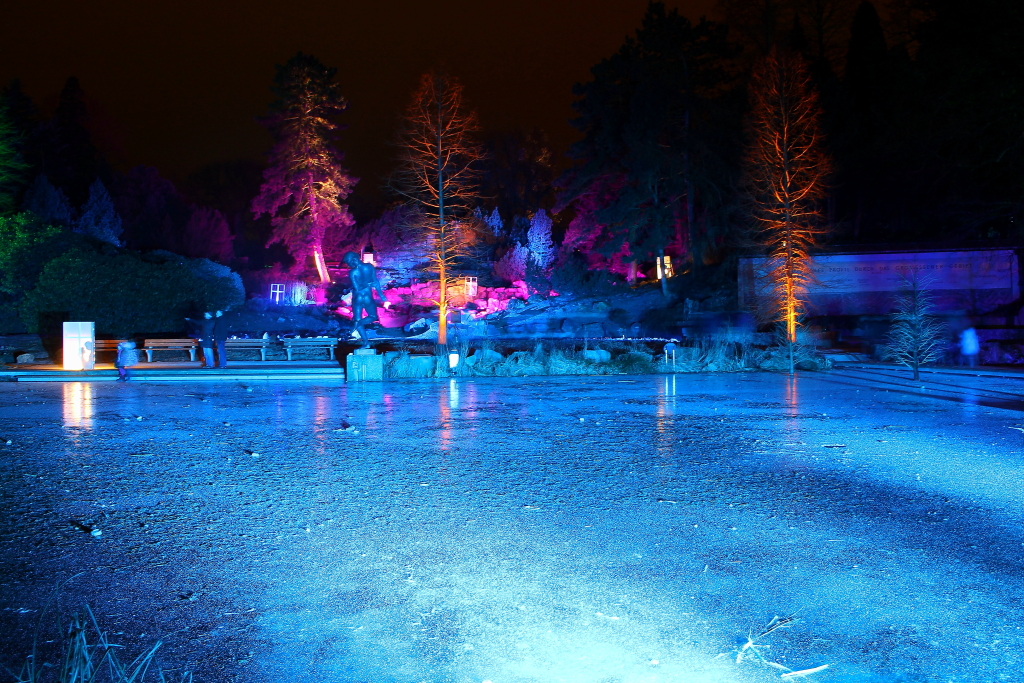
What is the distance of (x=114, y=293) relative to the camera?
979 inches

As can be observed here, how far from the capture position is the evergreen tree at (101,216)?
43938 mm

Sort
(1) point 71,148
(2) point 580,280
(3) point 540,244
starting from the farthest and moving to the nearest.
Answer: (1) point 71,148, (3) point 540,244, (2) point 580,280

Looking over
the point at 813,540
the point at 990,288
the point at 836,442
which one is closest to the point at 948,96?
the point at 990,288

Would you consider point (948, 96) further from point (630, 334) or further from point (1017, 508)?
point (1017, 508)

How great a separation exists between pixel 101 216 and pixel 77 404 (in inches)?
1542

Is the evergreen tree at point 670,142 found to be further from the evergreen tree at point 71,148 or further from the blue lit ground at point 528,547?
the evergreen tree at point 71,148

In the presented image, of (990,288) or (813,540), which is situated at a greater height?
(990,288)

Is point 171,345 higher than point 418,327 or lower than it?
lower

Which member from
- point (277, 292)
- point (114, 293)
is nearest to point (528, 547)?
point (114, 293)

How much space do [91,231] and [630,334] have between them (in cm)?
3376

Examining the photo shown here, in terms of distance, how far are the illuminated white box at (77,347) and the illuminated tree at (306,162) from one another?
26650 mm

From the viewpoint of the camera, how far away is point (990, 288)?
25750 mm

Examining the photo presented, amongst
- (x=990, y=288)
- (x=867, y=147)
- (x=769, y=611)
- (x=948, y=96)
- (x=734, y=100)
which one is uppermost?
(x=734, y=100)

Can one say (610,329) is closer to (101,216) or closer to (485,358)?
(485,358)
